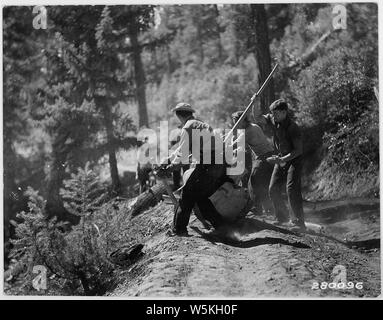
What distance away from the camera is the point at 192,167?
751cm

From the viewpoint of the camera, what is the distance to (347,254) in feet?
22.9

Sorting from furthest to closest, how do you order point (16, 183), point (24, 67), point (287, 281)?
point (24, 67) → point (16, 183) → point (287, 281)

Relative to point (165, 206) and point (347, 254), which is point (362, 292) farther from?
point (165, 206)

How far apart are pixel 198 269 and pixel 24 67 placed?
864 cm

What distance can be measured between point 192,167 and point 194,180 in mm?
181

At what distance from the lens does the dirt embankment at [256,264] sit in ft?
21.0

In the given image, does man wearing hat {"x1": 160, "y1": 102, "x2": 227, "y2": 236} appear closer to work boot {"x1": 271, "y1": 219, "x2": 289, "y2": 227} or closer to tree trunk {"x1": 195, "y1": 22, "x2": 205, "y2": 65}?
work boot {"x1": 271, "y1": 219, "x2": 289, "y2": 227}

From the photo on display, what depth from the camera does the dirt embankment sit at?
6.41m

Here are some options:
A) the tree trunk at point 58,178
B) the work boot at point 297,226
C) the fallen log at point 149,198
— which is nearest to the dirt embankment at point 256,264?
the work boot at point 297,226

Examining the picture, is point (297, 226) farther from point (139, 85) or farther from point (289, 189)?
point (139, 85)

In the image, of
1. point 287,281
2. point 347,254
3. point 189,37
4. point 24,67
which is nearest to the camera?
point 287,281

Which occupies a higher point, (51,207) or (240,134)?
(240,134)

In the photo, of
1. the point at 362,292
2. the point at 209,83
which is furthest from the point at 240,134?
the point at 209,83

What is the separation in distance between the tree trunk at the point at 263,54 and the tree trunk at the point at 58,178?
4571mm
